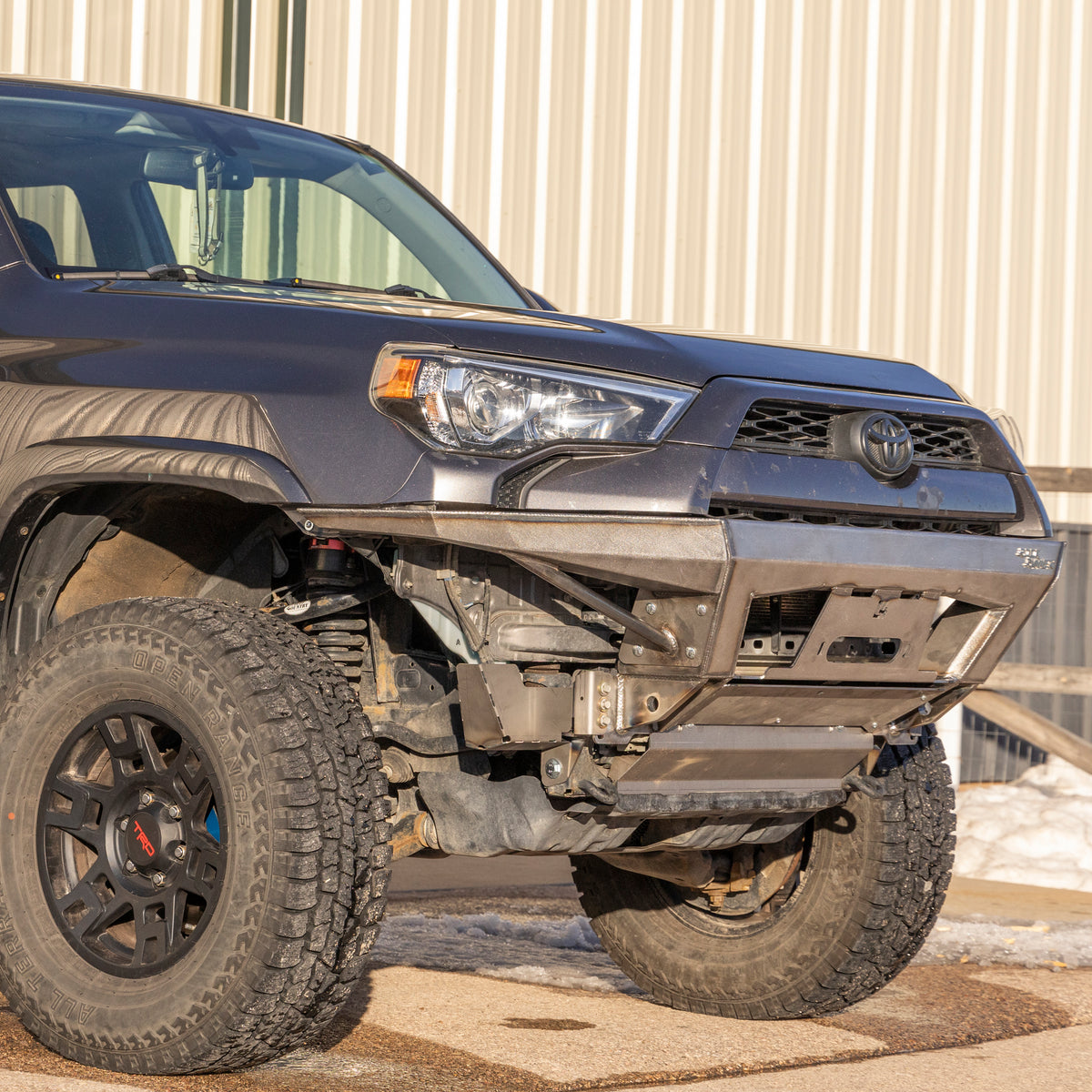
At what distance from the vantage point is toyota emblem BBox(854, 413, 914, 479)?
3.17 meters

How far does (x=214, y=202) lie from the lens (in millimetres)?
4250

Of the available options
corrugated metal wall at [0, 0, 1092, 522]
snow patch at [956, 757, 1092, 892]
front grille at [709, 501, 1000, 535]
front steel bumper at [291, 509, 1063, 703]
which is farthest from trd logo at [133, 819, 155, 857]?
corrugated metal wall at [0, 0, 1092, 522]

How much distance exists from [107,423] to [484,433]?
812 mm

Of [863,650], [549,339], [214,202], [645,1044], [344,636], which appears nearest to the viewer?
[549,339]

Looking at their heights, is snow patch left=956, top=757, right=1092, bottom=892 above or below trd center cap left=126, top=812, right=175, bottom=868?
below

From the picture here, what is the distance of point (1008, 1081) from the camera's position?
338 centimetres

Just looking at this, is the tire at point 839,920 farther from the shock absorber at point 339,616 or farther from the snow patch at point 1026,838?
the snow patch at point 1026,838

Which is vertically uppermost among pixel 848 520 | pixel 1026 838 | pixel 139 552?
pixel 848 520

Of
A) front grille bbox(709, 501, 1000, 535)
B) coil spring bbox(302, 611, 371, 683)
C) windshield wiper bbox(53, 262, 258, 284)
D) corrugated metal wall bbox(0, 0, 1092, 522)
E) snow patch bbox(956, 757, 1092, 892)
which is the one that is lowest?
snow patch bbox(956, 757, 1092, 892)

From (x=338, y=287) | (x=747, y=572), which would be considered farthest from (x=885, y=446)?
(x=338, y=287)

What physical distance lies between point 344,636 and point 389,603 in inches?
4.8

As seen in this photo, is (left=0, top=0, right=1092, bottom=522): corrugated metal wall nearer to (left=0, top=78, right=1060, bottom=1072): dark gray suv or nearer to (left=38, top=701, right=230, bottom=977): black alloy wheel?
(left=0, top=78, right=1060, bottom=1072): dark gray suv

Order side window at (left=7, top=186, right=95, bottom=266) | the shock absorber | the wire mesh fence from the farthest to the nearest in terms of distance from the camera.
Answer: the wire mesh fence → side window at (left=7, top=186, right=95, bottom=266) → the shock absorber

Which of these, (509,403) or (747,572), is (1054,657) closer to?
(747,572)
